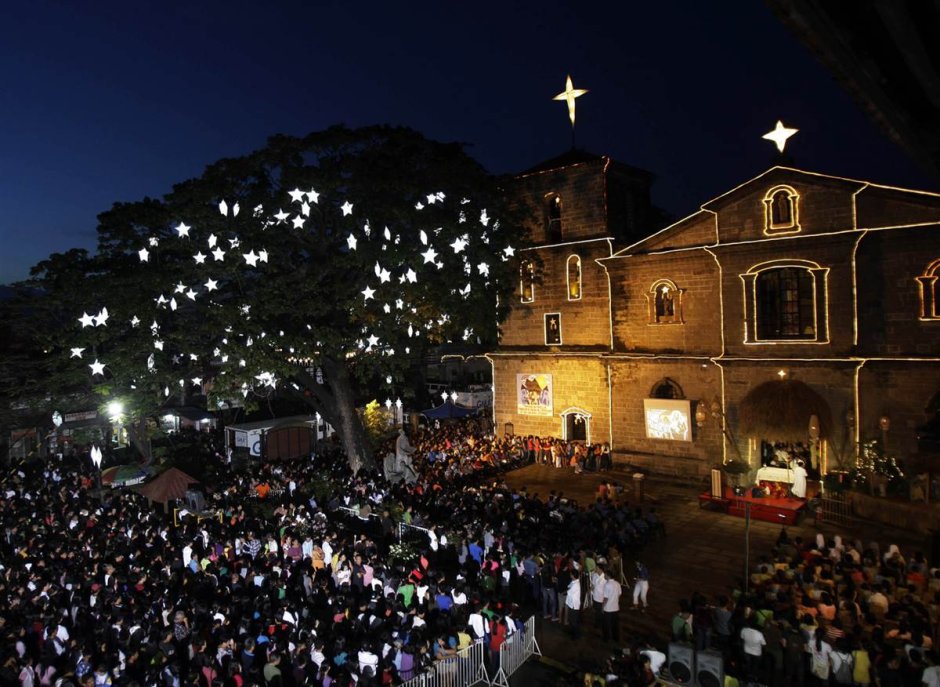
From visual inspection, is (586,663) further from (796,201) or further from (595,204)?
(595,204)

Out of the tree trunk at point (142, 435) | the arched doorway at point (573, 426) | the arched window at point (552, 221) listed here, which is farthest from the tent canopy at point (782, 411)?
the tree trunk at point (142, 435)

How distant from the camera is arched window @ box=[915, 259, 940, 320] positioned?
19781mm

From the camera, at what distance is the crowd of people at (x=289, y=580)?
10141 millimetres

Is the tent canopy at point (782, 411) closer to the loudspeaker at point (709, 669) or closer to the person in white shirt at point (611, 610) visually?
the person in white shirt at point (611, 610)

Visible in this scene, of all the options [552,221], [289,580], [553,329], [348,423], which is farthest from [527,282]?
[289,580]

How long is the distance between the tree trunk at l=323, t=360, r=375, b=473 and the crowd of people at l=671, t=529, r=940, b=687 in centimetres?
1557

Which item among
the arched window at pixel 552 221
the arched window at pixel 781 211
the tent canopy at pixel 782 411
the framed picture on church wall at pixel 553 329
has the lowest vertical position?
the tent canopy at pixel 782 411

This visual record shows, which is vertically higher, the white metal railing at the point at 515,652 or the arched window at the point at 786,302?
the arched window at the point at 786,302

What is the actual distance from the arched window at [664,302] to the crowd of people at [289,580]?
25.4ft

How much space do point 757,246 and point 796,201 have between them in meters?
1.92

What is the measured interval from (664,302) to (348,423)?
13566 millimetres

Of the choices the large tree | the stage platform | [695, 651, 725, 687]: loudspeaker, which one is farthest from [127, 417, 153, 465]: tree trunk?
[695, 651, 725, 687]: loudspeaker

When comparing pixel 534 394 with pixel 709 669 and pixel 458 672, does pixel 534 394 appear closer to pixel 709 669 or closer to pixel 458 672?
pixel 458 672

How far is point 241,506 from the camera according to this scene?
1931cm
